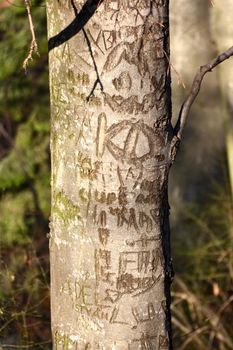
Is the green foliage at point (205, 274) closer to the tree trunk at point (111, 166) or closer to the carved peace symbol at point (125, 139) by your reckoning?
the tree trunk at point (111, 166)

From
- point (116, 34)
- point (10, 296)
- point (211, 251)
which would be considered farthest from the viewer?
point (211, 251)

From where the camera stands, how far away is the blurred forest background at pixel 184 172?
423 centimetres

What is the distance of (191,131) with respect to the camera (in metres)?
→ 5.27

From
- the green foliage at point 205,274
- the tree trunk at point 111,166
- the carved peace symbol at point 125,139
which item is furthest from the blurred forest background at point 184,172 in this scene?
the carved peace symbol at point 125,139

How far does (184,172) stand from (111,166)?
3.39m

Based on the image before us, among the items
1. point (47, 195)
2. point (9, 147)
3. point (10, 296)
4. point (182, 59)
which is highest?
point (182, 59)

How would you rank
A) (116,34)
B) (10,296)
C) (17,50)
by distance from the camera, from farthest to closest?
(17,50)
(10,296)
(116,34)

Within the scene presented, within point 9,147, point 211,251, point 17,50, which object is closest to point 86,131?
point 211,251

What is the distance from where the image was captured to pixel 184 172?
5340 mm

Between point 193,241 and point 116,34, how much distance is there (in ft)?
10.3

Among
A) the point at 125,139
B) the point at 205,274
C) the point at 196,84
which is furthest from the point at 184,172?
the point at 125,139

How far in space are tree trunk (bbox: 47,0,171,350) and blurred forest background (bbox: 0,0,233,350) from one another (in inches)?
54.7

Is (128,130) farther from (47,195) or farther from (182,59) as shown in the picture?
(47,195)

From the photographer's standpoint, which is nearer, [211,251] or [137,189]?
[137,189]
